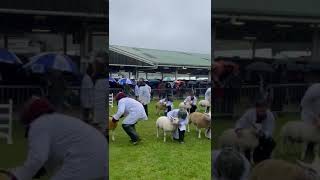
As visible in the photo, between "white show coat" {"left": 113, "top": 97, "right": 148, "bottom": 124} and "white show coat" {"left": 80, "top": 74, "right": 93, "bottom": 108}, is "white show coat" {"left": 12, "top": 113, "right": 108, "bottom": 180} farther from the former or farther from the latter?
"white show coat" {"left": 113, "top": 97, "right": 148, "bottom": 124}

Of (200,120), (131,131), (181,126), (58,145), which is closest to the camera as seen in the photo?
(58,145)

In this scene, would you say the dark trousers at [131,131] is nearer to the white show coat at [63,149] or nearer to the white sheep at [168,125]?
the white sheep at [168,125]

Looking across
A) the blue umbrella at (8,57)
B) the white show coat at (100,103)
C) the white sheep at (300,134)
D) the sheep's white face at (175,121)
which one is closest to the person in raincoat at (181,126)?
the sheep's white face at (175,121)

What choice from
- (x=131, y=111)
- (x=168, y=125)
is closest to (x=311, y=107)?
(x=131, y=111)

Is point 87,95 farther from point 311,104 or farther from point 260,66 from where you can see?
point 311,104

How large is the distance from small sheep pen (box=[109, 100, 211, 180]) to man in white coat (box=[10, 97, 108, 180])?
232cm

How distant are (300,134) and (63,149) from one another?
1108 millimetres

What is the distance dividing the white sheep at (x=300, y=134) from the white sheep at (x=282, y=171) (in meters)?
0.07

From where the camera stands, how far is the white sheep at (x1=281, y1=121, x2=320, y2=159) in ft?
7.19

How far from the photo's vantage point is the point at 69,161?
2014 mm

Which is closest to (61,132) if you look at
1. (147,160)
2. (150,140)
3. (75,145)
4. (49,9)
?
(75,145)

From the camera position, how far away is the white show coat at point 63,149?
1961 mm

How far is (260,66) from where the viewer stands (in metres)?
2.16

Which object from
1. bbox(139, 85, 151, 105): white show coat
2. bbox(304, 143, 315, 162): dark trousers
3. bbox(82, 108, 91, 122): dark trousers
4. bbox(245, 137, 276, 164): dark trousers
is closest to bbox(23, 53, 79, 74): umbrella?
bbox(82, 108, 91, 122): dark trousers
